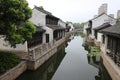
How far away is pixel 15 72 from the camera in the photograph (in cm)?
1154

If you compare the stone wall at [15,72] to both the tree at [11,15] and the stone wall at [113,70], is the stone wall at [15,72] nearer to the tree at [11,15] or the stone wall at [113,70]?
the tree at [11,15]

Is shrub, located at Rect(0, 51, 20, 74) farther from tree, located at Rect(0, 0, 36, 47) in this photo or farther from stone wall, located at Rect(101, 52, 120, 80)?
stone wall, located at Rect(101, 52, 120, 80)

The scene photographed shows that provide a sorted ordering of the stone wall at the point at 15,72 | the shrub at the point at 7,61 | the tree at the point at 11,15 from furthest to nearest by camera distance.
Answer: the shrub at the point at 7,61 < the stone wall at the point at 15,72 < the tree at the point at 11,15

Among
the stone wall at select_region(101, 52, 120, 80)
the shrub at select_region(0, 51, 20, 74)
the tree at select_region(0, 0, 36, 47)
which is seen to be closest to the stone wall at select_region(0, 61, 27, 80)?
the shrub at select_region(0, 51, 20, 74)

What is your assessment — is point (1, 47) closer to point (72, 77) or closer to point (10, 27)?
point (10, 27)

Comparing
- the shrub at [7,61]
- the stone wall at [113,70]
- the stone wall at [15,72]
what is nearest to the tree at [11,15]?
the shrub at [7,61]

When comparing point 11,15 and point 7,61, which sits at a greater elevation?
point 11,15

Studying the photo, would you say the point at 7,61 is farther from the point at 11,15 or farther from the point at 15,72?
the point at 11,15

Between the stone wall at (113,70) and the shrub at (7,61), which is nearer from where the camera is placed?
the stone wall at (113,70)

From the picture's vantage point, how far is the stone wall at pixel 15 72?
10.1 m

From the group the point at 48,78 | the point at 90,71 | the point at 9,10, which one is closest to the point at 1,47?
the point at 48,78

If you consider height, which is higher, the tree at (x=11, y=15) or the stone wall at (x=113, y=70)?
the tree at (x=11, y=15)

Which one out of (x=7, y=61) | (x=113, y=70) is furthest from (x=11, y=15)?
(x=113, y=70)

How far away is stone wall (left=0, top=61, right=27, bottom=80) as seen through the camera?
33.1 ft
